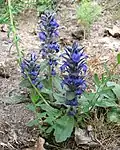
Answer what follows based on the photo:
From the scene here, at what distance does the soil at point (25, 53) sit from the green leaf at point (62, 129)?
0.15 m

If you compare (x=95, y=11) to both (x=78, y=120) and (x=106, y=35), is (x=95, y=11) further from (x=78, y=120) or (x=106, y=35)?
(x=78, y=120)

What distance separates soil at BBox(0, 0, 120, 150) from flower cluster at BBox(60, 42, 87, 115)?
0.29 meters

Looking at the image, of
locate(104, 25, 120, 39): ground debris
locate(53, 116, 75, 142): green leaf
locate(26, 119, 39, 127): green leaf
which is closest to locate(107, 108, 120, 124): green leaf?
locate(53, 116, 75, 142): green leaf

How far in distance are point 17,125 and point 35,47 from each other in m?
0.80

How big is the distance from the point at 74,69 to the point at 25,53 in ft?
2.86

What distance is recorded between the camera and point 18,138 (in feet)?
7.18

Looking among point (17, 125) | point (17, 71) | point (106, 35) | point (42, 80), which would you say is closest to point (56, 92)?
point (42, 80)

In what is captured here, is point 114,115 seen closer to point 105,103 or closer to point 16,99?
point 105,103

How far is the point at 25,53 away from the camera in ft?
9.27

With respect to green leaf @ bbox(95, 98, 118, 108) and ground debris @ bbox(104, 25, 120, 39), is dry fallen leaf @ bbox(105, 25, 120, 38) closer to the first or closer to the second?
ground debris @ bbox(104, 25, 120, 39)

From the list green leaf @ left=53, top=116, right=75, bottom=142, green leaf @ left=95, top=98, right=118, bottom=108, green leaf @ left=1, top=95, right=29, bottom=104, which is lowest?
green leaf @ left=53, top=116, right=75, bottom=142

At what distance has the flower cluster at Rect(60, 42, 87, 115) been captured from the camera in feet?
6.51

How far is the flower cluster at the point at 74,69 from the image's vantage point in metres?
1.99

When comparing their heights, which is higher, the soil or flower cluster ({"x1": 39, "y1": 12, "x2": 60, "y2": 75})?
flower cluster ({"x1": 39, "y1": 12, "x2": 60, "y2": 75})
